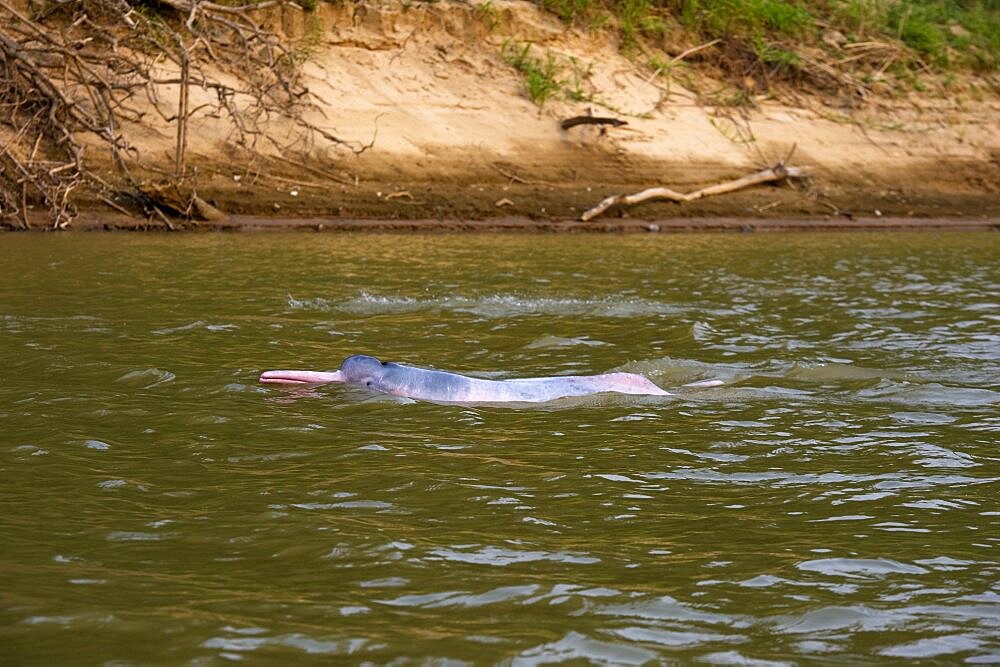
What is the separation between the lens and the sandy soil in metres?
18.0

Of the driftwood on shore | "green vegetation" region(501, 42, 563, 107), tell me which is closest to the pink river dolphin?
the driftwood on shore

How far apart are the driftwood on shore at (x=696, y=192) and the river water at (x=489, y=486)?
23.9ft

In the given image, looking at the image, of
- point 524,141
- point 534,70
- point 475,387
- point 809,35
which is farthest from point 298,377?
point 809,35

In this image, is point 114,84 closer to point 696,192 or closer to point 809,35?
point 696,192

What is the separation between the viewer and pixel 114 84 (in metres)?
16.9

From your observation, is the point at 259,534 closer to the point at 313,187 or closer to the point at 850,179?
the point at 313,187

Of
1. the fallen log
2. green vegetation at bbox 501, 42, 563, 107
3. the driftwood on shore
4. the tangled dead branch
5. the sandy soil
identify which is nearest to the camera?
the tangled dead branch

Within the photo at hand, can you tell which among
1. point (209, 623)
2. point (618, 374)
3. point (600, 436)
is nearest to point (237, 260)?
point (618, 374)

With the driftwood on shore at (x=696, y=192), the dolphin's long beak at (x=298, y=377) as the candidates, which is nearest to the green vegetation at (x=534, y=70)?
the driftwood on shore at (x=696, y=192)

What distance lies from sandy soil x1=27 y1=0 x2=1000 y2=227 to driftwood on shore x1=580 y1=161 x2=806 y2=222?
140mm

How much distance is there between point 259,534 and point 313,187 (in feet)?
44.2

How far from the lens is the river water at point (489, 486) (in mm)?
3904

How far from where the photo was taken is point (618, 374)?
299 inches

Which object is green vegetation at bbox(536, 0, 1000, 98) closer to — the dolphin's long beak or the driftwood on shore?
the driftwood on shore
